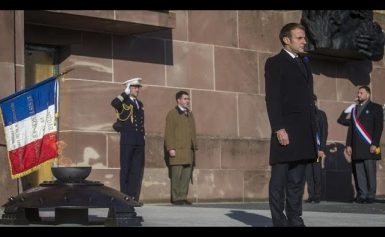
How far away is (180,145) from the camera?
494 inches

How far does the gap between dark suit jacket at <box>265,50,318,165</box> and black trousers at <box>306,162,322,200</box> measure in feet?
20.1

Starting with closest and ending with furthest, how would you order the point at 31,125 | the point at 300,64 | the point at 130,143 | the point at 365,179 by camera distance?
the point at 300,64 → the point at 31,125 → the point at 130,143 → the point at 365,179

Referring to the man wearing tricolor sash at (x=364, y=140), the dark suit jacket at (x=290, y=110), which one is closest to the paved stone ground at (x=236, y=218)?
the dark suit jacket at (x=290, y=110)

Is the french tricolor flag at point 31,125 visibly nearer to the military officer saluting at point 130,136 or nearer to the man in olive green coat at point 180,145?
the military officer saluting at point 130,136

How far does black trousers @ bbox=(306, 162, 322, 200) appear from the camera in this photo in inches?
519

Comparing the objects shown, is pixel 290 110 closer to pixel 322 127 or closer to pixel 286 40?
pixel 286 40

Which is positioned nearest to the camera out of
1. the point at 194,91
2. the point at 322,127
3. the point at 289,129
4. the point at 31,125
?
the point at 289,129

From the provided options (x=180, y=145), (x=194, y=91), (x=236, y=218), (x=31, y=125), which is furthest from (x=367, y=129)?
(x=31, y=125)

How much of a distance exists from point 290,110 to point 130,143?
5232 millimetres

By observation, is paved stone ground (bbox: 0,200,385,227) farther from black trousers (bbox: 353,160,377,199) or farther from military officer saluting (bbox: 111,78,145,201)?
black trousers (bbox: 353,160,377,199)

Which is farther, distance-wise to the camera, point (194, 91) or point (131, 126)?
point (194, 91)

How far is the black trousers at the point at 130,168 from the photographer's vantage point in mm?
11859
